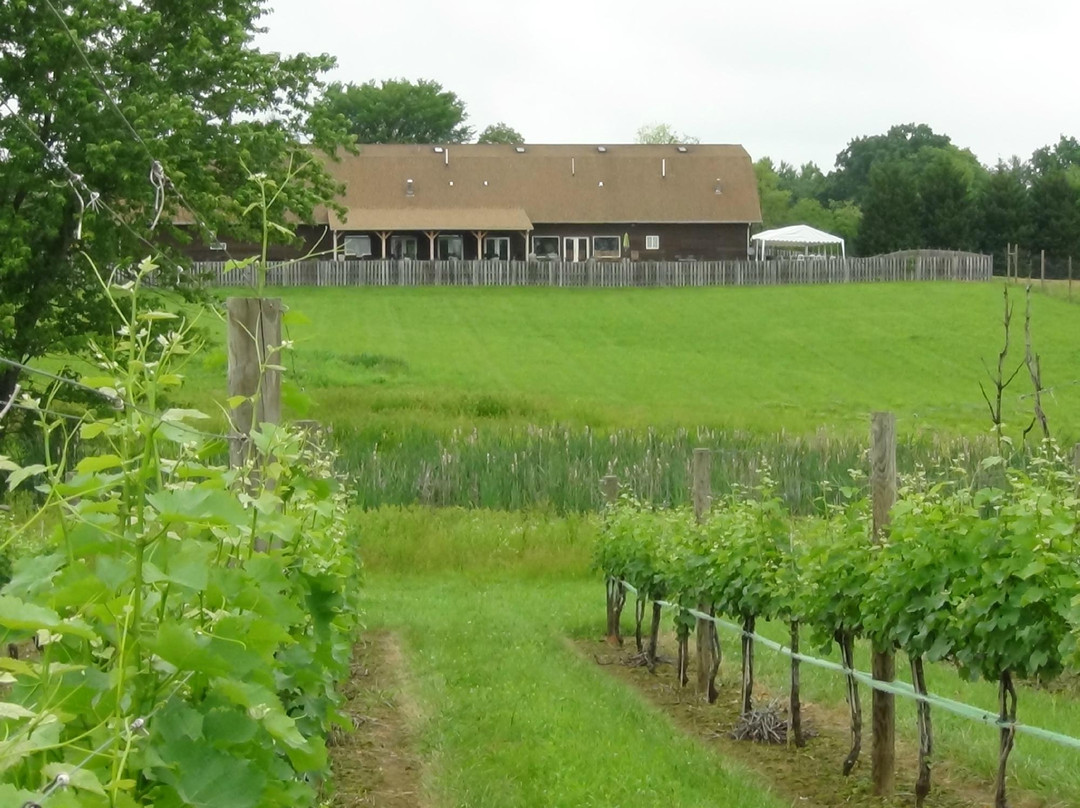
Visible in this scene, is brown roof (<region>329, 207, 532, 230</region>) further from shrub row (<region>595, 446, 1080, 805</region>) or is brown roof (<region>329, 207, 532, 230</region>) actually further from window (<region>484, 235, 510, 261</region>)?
shrub row (<region>595, 446, 1080, 805</region>)

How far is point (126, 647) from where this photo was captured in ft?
9.15

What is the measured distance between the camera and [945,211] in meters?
72.4

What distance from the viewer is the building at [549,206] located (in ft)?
198

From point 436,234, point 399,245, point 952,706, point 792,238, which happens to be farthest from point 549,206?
point 952,706

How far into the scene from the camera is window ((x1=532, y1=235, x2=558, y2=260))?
202ft

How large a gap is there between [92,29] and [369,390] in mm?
14773

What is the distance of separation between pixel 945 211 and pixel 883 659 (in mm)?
67456

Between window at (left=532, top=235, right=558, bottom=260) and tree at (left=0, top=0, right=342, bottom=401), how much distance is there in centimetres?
3725

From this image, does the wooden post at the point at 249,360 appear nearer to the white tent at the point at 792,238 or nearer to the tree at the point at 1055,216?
the white tent at the point at 792,238

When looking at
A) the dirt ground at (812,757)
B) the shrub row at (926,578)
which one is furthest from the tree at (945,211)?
the shrub row at (926,578)

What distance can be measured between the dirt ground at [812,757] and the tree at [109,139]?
1110 centimetres

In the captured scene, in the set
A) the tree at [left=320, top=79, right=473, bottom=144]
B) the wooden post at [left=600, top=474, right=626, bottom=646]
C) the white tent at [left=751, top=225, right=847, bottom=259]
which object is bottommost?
the wooden post at [left=600, top=474, right=626, bottom=646]

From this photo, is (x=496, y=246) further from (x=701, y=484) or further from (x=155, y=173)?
(x=155, y=173)

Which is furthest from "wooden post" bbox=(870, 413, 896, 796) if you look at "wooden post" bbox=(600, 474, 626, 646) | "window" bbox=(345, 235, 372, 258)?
"window" bbox=(345, 235, 372, 258)
